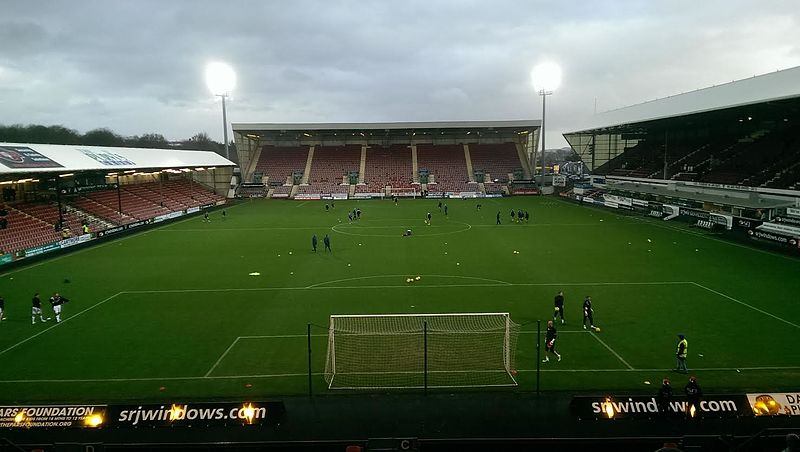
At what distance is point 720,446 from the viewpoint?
9281 mm

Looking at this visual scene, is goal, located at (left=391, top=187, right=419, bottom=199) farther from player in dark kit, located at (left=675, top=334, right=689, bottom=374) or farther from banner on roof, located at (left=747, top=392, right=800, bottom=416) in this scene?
banner on roof, located at (left=747, top=392, right=800, bottom=416)

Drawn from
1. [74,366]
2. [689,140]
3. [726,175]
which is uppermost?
[689,140]

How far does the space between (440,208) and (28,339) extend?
4299 cm

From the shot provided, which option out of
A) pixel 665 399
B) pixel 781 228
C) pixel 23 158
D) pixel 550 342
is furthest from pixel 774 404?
pixel 23 158

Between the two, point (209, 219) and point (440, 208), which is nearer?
point (209, 219)

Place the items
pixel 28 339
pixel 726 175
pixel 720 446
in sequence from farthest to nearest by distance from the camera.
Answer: pixel 726 175
pixel 28 339
pixel 720 446

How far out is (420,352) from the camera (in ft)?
48.8

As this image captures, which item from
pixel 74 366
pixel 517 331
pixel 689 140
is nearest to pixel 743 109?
pixel 689 140

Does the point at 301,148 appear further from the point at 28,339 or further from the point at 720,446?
the point at 720,446

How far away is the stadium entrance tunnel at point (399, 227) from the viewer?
38.3 metres

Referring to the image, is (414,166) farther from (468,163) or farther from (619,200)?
(619,200)

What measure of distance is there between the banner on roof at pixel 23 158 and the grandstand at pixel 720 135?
160 feet

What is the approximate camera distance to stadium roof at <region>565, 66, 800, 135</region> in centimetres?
3106

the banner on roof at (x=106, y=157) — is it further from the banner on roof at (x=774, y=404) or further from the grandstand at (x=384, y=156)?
the banner on roof at (x=774, y=404)
